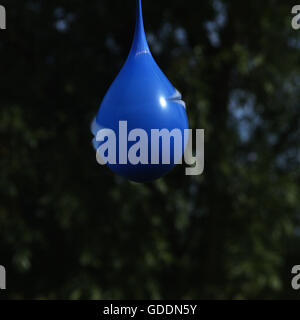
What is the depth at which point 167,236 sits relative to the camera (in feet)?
13.2

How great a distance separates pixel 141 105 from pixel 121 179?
2118 mm

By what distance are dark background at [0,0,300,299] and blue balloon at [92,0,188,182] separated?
1.75 metres

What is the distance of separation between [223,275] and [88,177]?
5.00 ft

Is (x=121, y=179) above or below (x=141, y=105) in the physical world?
above

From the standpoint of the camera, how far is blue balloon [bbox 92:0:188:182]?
4.52 feet

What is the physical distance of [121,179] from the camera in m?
3.47

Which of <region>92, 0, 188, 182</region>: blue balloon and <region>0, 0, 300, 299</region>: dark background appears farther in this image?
<region>0, 0, 300, 299</region>: dark background

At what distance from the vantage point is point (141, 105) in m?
1.38

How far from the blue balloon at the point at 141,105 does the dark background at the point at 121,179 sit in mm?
1747

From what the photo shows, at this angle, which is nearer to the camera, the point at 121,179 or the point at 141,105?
the point at 141,105

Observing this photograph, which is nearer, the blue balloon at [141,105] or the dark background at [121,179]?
the blue balloon at [141,105]

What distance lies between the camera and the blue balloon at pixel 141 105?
138cm
